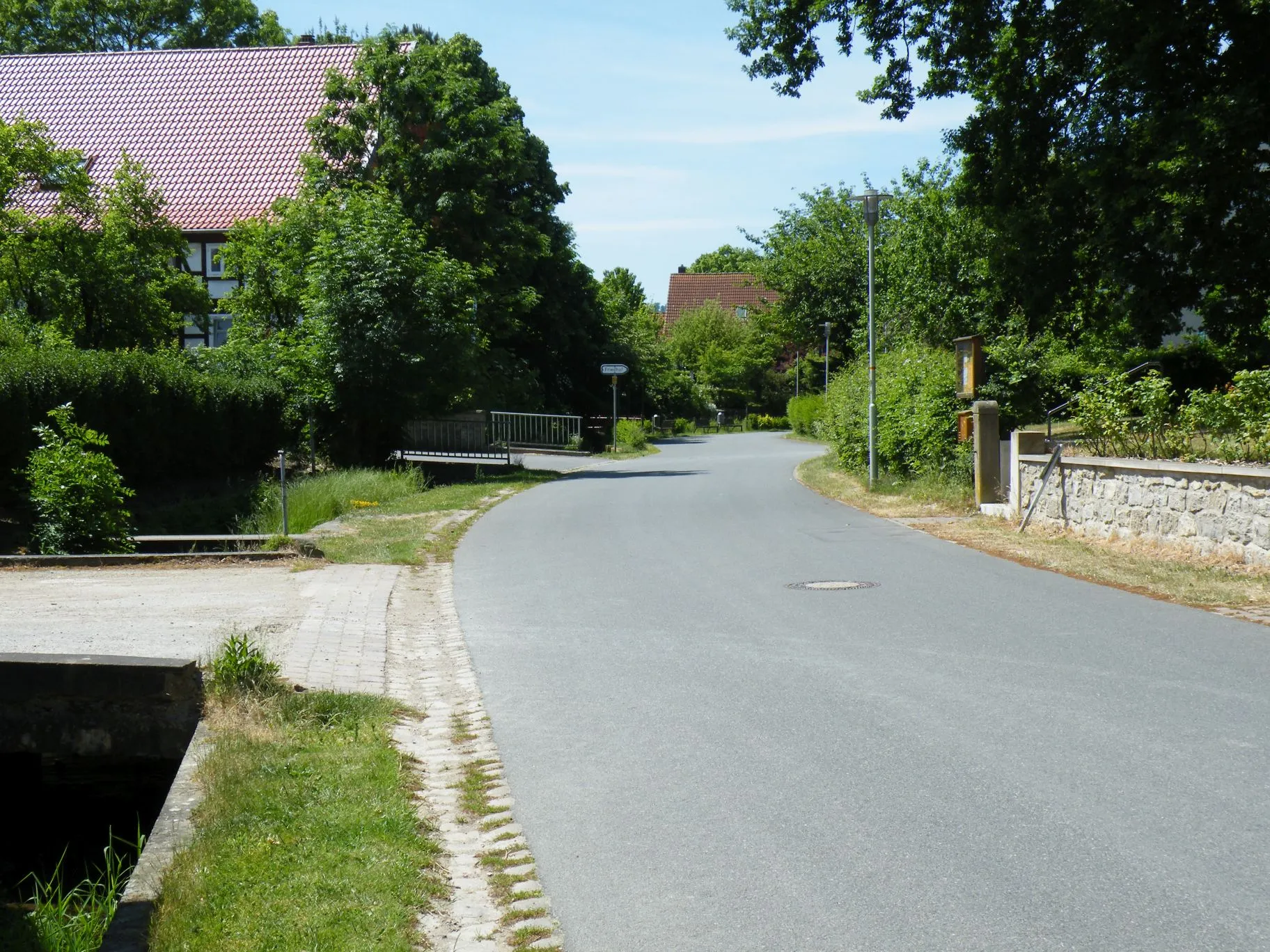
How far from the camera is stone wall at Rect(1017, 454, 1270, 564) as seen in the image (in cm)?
1231

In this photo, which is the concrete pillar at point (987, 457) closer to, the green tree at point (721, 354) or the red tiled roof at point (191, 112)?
the red tiled roof at point (191, 112)

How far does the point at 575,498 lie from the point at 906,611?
1425cm

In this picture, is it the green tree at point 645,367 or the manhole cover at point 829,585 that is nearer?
the manhole cover at point 829,585

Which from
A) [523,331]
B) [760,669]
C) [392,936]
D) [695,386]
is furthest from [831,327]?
[392,936]

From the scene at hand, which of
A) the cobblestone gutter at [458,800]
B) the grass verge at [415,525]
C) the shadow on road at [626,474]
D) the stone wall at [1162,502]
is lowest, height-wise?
the cobblestone gutter at [458,800]

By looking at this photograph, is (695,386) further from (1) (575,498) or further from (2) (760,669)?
(2) (760,669)

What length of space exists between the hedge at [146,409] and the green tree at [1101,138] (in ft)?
41.3

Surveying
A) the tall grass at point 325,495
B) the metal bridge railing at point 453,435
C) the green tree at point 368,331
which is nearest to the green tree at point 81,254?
the green tree at point 368,331

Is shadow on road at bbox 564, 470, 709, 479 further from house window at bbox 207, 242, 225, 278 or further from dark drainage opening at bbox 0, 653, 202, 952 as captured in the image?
dark drainage opening at bbox 0, 653, 202, 952

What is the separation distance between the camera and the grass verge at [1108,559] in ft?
37.0

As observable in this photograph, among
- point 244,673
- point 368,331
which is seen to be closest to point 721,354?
point 368,331

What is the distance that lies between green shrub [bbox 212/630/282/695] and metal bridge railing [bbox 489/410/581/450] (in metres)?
37.0

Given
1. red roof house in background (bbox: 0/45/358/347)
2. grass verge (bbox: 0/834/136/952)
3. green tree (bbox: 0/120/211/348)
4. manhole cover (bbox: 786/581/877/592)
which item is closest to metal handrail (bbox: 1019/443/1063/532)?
manhole cover (bbox: 786/581/877/592)

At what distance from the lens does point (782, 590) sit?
40.1ft
